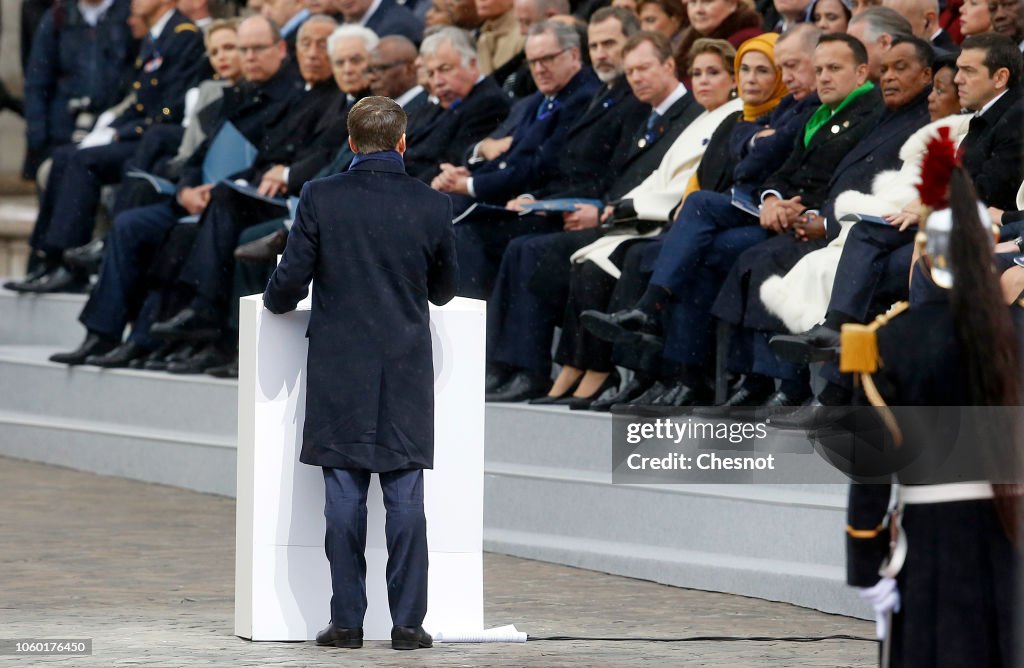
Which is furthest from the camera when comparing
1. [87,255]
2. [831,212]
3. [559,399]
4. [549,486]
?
[87,255]

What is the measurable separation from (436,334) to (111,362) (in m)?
5.09

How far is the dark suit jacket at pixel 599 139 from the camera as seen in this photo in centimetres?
949

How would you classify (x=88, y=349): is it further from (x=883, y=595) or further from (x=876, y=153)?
(x=883, y=595)

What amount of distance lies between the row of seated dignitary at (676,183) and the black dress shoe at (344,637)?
2840 mm

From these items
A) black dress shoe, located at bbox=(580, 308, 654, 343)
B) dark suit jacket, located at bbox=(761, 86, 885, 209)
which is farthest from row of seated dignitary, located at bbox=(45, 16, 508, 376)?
dark suit jacket, located at bbox=(761, 86, 885, 209)

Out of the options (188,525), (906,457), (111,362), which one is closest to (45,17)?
(111,362)

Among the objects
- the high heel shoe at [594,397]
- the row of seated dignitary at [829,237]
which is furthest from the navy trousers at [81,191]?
the row of seated dignitary at [829,237]

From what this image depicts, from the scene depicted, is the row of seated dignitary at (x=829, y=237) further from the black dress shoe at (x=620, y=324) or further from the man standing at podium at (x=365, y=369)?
the man standing at podium at (x=365, y=369)

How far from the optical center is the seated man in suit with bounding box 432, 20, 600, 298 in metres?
9.72

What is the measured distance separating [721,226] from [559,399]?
124 cm

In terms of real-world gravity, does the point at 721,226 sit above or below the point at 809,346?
above

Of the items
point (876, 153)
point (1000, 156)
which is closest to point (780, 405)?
point (876, 153)

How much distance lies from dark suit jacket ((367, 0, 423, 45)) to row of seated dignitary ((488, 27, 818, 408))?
235cm

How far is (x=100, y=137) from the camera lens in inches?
510
